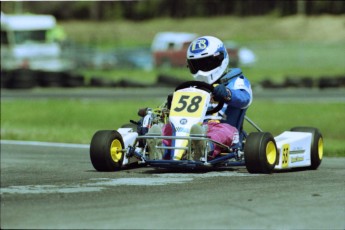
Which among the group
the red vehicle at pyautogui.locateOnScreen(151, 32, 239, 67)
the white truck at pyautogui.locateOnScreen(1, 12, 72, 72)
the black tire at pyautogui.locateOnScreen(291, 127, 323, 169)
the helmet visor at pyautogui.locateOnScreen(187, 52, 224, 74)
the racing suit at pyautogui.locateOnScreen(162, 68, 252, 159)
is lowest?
the red vehicle at pyautogui.locateOnScreen(151, 32, 239, 67)

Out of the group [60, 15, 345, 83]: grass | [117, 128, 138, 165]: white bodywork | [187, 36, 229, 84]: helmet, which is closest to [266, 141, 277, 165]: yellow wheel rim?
[187, 36, 229, 84]: helmet

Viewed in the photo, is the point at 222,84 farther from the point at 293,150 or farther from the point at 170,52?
the point at 170,52

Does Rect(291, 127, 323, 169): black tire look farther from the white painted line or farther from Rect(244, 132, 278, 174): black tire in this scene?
the white painted line

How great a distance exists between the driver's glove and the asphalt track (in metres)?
0.70

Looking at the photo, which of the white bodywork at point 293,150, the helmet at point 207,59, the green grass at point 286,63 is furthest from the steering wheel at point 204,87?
the green grass at point 286,63

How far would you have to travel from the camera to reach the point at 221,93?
332 inches

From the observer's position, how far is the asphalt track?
17.9ft

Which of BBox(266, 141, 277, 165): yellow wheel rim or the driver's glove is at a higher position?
the driver's glove

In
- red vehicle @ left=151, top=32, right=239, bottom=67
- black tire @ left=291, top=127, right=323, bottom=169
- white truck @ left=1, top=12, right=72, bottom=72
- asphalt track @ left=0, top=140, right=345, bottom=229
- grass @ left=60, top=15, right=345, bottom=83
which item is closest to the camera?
asphalt track @ left=0, top=140, right=345, bottom=229

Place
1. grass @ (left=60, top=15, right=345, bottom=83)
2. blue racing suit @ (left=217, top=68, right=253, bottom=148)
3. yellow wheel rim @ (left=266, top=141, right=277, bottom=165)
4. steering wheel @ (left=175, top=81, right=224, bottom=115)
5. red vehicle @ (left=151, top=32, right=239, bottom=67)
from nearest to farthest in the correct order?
yellow wheel rim @ (left=266, top=141, right=277, bottom=165) → steering wheel @ (left=175, top=81, right=224, bottom=115) → blue racing suit @ (left=217, top=68, right=253, bottom=148) → grass @ (left=60, top=15, right=345, bottom=83) → red vehicle @ (left=151, top=32, right=239, bottom=67)

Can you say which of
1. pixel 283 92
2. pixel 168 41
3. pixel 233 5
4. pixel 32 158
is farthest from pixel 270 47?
pixel 32 158

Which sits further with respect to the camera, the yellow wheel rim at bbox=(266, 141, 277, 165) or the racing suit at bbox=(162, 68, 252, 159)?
the racing suit at bbox=(162, 68, 252, 159)

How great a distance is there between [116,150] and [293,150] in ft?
6.03

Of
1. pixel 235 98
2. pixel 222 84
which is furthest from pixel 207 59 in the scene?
pixel 235 98
